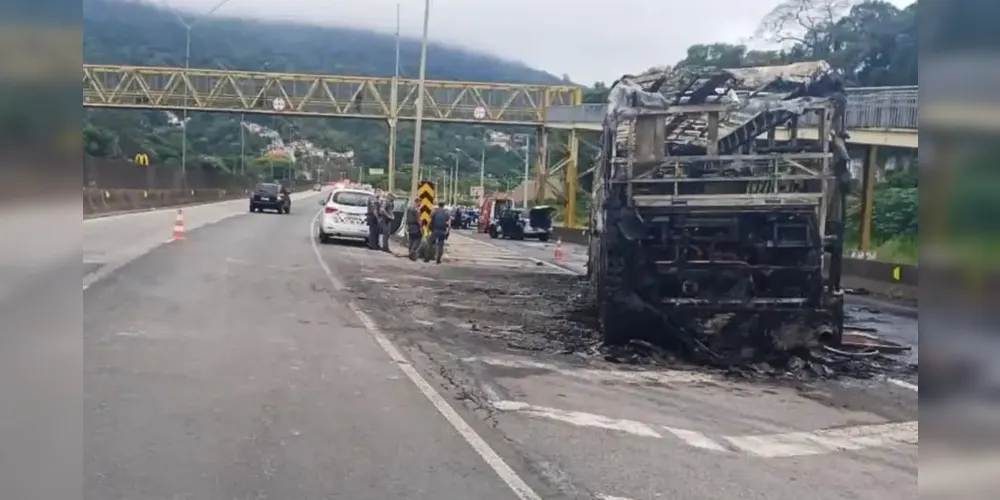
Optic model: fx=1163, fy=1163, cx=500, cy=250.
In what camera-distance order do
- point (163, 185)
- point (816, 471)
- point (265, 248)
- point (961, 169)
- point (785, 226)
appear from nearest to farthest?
point (961, 169), point (816, 471), point (785, 226), point (265, 248), point (163, 185)

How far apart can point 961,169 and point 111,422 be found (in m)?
5.79

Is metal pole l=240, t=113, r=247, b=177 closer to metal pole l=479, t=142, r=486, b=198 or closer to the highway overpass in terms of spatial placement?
metal pole l=479, t=142, r=486, b=198

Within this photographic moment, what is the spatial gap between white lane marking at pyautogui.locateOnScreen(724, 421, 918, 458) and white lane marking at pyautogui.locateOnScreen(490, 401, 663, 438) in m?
0.61

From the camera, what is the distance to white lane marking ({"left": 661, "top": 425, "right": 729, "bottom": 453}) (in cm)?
780

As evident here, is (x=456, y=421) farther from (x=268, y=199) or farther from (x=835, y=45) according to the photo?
(x=268, y=199)

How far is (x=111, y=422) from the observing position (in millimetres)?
7242

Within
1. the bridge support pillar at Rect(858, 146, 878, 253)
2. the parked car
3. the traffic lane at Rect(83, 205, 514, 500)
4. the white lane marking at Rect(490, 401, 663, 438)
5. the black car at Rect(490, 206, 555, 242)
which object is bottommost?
the black car at Rect(490, 206, 555, 242)

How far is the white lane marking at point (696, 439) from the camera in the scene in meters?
7.80

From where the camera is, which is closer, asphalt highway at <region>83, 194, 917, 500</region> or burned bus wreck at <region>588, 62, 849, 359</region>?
asphalt highway at <region>83, 194, 917, 500</region>

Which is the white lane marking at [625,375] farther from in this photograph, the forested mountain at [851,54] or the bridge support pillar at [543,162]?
the bridge support pillar at [543,162]

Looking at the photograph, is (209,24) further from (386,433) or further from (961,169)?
(961,169)

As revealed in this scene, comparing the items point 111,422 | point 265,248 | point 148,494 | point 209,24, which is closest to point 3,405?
point 148,494

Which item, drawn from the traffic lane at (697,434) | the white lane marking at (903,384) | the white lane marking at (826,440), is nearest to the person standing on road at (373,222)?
the traffic lane at (697,434)

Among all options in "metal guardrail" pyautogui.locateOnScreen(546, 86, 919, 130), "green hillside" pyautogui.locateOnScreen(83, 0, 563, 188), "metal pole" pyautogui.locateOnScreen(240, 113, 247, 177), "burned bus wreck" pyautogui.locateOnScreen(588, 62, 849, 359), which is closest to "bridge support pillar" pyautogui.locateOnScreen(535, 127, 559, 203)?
"green hillside" pyautogui.locateOnScreen(83, 0, 563, 188)
